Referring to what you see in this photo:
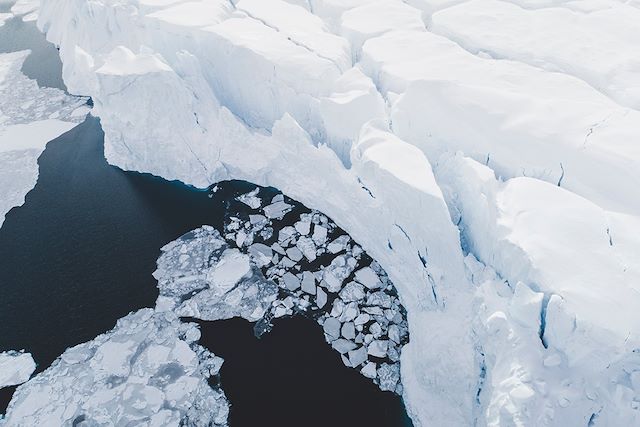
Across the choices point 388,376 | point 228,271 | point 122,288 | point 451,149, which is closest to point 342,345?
point 388,376

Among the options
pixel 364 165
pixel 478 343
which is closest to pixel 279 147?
pixel 364 165

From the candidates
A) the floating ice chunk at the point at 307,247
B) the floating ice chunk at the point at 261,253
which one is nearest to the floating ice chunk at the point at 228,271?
the floating ice chunk at the point at 261,253

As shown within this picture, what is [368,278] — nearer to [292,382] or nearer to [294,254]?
[294,254]

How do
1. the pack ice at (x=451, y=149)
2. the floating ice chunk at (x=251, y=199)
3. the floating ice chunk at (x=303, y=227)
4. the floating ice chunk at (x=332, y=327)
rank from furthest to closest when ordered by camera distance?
1. the floating ice chunk at (x=251, y=199)
2. the floating ice chunk at (x=303, y=227)
3. the floating ice chunk at (x=332, y=327)
4. the pack ice at (x=451, y=149)

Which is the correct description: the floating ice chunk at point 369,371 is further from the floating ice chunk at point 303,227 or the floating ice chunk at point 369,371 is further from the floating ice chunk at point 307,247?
the floating ice chunk at point 303,227

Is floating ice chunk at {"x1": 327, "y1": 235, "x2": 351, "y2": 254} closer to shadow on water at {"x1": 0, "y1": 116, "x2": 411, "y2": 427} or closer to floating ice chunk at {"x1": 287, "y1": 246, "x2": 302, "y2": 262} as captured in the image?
floating ice chunk at {"x1": 287, "y1": 246, "x2": 302, "y2": 262}

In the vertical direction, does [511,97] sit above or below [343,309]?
above

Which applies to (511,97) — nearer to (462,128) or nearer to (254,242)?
(462,128)
